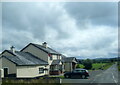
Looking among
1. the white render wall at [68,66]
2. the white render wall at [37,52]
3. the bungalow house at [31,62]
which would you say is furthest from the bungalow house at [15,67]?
the white render wall at [68,66]

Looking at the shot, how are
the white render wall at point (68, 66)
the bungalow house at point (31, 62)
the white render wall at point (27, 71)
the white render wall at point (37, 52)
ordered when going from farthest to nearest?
the white render wall at point (68, 66) → the white render wall at point (37, 52) → the white render wall at point (27, 71) → the bungalow house at point (31, 62)

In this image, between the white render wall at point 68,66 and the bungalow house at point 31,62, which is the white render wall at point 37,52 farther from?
Result: the white render wall at point 68,66

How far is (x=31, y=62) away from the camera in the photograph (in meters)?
32.3

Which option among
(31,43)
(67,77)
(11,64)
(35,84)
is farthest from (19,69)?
(31,43)

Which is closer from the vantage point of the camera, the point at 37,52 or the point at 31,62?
the point at 31,62

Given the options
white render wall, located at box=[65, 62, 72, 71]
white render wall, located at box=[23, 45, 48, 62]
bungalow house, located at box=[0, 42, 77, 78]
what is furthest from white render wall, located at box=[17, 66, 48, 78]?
white render wall, located at box=[65, 62, 72, 71]

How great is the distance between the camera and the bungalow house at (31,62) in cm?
2783

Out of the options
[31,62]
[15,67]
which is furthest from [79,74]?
[15,67]

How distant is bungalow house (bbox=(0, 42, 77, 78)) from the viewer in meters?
27.8

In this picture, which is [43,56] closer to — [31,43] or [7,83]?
[31,43]

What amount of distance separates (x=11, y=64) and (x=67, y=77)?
32.1 ft

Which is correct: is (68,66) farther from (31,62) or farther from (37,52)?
(31,62)

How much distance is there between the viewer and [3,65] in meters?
28.1

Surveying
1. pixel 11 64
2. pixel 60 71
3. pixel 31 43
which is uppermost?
pixel 31 43
